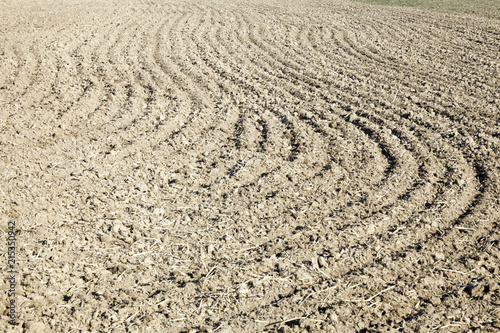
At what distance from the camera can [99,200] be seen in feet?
15.1

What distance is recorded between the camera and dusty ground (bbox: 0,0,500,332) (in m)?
3.44

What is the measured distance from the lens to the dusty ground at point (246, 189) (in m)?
3.44

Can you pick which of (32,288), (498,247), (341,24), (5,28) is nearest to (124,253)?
(32,288)

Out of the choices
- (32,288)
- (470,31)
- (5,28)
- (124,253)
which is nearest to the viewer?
(32,288)

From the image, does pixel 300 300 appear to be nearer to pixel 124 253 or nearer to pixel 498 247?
pixel 124 253

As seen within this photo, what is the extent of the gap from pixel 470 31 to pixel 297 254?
503 inches

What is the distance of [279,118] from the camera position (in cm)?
692

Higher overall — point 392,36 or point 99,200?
point 392,36

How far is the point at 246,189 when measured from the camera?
16.2ft

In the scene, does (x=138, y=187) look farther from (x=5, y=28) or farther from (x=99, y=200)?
(x=5, y=28)

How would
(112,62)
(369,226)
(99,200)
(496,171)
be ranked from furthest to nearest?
(112,62)
(496,171)
(99,200)
(369,226)

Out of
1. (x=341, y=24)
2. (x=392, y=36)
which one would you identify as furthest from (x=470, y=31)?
(x=341, y=24)

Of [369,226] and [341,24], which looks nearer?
[369,226]

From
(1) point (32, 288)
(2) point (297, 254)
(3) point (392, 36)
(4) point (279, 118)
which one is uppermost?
(3) point (392, 36)
